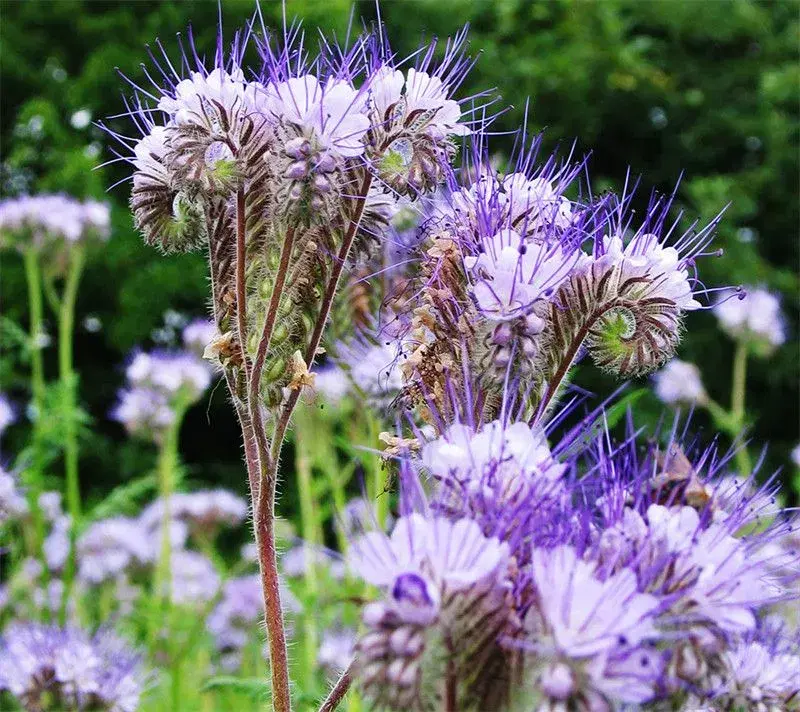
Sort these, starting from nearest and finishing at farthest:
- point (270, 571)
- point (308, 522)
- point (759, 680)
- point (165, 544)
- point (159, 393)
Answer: point (759, 680) < point (270, 571) < point (308, 522) < point (165, 544) < point (159, 393)

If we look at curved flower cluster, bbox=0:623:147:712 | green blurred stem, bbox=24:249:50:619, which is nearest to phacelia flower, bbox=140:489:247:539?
green blurred stem, bbox=24:249:50:619

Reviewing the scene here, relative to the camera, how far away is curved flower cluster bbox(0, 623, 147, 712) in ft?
7.07

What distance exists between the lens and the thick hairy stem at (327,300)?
1439 millimetres

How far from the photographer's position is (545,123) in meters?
11.7

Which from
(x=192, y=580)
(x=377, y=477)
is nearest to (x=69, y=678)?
(x=377, y=477)

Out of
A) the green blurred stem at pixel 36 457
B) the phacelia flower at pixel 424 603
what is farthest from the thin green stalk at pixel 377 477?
the green blurred stem at pixel 36 457

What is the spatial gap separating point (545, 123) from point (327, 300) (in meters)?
10.7

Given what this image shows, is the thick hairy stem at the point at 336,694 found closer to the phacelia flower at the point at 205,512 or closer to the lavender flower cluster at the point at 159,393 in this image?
the lavender flower cluster at the point at 159,393

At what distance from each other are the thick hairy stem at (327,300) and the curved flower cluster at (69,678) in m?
1.01

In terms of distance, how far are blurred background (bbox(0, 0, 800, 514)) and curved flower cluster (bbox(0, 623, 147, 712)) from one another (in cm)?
727

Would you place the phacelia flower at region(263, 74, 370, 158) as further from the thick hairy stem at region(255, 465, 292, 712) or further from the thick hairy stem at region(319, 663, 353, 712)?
the thick hairy stem at region(319, 663, 353, 712)

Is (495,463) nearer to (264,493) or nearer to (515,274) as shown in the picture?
(515,274)

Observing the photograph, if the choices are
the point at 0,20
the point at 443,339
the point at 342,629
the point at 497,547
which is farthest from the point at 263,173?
the point at 0,20

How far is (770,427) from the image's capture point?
1162cm
